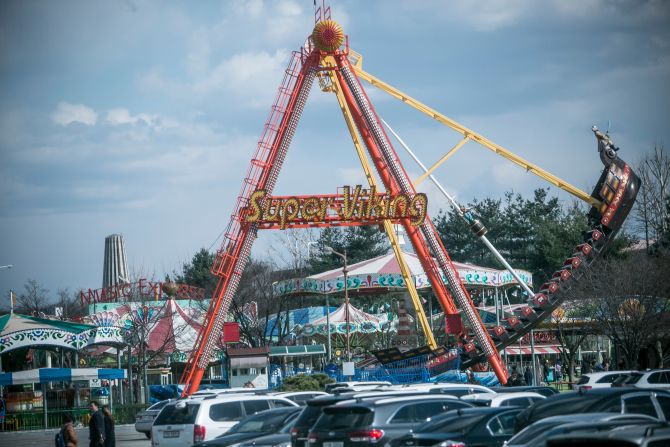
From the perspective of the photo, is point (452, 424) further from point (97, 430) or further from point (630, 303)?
point (630, 303)

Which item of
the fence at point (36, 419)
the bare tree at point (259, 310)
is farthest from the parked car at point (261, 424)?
the bare tree at point (259, 310)

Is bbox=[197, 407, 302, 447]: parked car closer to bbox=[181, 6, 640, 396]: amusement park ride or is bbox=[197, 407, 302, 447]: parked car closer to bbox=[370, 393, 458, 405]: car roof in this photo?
bbox=[370, 393, 458, 405]: car roof

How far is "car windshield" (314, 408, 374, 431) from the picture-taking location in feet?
48.9

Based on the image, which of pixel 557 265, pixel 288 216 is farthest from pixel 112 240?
pixel 288 216

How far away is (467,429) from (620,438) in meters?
6.74

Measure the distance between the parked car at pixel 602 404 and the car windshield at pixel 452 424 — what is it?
2.29 feet

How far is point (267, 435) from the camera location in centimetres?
1795

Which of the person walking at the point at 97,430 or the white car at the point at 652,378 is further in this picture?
the white car at the point at 652,378

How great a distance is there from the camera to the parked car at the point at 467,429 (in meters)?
14.1

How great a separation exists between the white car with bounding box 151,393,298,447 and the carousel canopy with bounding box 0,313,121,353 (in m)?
20.5

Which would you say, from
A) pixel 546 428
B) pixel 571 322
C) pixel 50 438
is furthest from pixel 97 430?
pixel 571 322

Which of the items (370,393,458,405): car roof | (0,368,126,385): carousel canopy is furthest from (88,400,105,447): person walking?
(0,368,126,385): carousel canopy

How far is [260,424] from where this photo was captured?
746 inches

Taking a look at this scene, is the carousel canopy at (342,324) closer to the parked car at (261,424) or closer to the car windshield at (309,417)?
the parked car at (261,424)
